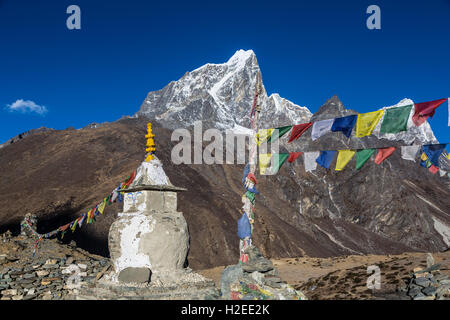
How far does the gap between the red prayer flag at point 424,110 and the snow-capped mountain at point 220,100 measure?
4635 inches

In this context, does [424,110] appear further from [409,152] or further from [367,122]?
[409,152]

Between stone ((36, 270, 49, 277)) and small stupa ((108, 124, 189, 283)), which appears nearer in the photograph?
small stupa ((108, 124, 189, 283))

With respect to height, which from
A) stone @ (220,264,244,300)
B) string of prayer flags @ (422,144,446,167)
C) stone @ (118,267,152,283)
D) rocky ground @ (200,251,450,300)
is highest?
string of prayer flags @ (422,144,446,167)

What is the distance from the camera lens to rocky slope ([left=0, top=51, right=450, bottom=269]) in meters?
31.6

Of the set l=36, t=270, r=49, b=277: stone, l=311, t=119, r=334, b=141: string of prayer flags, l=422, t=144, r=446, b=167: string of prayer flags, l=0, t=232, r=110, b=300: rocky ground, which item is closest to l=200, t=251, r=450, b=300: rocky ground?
l=422, t=144, r=446, b=167: string of prayer flags

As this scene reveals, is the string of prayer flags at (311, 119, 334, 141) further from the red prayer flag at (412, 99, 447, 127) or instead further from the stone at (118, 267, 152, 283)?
the stone at (118, 267, 152, 283)

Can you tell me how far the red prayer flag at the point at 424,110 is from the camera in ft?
29.1

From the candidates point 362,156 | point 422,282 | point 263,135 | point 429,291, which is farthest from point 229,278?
point 422,282

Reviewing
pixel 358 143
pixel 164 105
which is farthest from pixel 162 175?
pixel 164 105

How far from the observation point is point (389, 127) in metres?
9.49

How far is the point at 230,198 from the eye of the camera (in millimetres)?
42156

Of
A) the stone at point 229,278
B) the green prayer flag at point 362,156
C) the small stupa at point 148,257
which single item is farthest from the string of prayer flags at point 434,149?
the small stupa at point 148,257

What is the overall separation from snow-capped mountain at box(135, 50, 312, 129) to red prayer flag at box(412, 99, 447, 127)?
117731 mm

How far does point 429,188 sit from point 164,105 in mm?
105019
